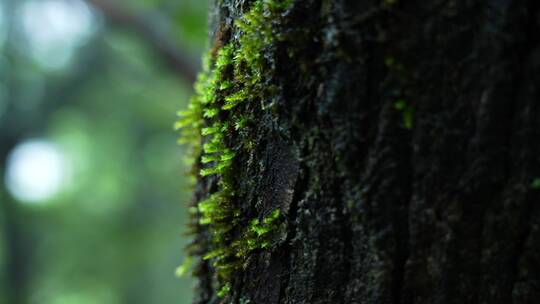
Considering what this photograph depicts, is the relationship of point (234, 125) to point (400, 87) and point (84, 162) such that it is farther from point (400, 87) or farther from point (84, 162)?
point (84, 162)

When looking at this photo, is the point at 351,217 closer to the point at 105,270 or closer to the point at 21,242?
the point at 21,242

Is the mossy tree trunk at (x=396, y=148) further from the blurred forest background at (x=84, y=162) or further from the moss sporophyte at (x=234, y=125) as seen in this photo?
the blurred forest background at (x=84, y=162)

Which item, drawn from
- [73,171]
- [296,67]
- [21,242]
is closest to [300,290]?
[296,67]

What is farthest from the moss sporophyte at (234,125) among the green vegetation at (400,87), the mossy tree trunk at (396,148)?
the green vegetation at (400,87)

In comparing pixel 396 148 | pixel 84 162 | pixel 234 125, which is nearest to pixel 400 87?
pixel 396 148

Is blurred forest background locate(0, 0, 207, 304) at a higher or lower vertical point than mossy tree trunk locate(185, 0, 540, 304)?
higher

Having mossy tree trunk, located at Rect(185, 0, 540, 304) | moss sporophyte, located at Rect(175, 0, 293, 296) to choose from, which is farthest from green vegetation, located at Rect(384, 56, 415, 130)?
moss sporophyte, located at Rect(175, 0, 293, 296)

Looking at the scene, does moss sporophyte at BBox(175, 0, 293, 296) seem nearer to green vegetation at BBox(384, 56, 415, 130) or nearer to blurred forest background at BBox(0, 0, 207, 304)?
green vegetation at BBox(384, 56, 415, 130)
